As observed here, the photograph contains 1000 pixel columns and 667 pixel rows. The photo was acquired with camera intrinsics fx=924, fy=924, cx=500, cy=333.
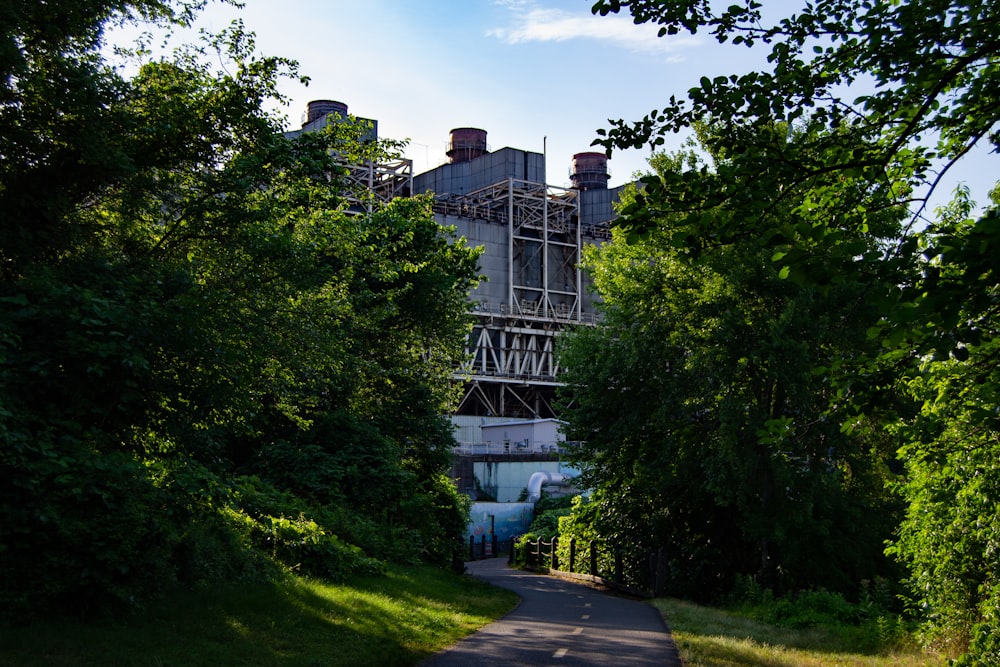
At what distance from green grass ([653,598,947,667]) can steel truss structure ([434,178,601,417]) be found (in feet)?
207

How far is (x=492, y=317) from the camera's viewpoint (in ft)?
272

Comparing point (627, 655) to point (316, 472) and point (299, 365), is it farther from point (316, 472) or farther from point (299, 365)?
point (316, 472)

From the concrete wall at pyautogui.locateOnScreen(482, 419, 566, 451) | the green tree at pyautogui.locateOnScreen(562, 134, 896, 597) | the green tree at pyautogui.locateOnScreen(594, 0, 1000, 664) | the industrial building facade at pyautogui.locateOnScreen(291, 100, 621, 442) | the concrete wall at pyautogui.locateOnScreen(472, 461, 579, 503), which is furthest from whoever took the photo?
the industrial building facade at pyautogui.locateOnScreen(291, 100, 621, 442)

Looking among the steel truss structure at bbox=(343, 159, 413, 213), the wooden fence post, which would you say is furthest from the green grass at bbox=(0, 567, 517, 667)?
the steel truss structure at bbox=(343, 159, 413, 213)

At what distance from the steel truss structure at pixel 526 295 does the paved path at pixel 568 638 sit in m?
59.2

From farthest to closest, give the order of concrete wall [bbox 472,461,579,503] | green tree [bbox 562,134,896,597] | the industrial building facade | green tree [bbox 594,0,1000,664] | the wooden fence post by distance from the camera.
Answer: the industrial building facade < concrete wall [bbox 472,461,579,503] < the wooden fence post < green tree [bbox 562,134,896,597] < green tree [bbox 594,0,1000,664]

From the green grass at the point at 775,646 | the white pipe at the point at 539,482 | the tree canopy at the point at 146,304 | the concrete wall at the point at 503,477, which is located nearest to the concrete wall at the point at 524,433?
the concrete wall at the point at 503,477

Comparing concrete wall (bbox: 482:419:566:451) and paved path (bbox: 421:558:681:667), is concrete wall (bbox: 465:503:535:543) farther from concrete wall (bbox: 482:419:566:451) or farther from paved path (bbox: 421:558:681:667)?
paved path (bbox: 421:558:681:667)

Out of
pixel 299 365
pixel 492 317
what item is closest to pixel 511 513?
pixel 492 317

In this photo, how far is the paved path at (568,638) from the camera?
12086 mm

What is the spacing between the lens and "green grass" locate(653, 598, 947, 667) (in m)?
13.0

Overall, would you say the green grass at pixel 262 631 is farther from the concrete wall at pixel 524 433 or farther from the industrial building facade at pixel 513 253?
the industrial building facade at pixel 513 253

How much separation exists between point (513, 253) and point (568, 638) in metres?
69.6

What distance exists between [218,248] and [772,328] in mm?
13569
